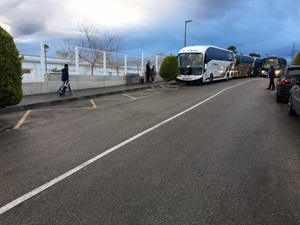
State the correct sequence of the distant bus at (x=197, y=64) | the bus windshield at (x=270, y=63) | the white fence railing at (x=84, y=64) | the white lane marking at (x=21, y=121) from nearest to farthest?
1. the white lane marking at (x=21, y=121)
2. the white fence railing at (x=84, y=64)
3. the distant bus at (x=197, y=64)
4. the bus windshield at (x=270, y=63)

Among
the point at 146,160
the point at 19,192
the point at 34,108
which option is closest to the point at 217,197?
the point at 146,160

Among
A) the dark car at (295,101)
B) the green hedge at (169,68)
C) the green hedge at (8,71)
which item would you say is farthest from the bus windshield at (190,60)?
the green hedge at (8,71)

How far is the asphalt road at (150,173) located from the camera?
134 inches

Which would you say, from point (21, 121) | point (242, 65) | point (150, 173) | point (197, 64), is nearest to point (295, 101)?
point (150, 173)

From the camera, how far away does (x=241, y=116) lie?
9945mm

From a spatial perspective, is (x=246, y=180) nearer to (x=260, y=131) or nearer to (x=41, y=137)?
(x=260, y=131)

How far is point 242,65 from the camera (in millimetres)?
41562

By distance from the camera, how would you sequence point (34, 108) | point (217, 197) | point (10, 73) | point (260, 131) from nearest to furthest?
point (217, 197)
point (260, 131)
point (10, 73)
point (34, 108)

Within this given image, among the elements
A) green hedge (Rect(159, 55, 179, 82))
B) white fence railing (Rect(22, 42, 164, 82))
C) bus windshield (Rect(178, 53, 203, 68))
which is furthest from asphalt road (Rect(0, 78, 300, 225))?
bus windshield (Rect(178, 53, 203, 68))

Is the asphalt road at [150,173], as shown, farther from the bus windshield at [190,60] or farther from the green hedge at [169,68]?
the bus windshield at [190,60]

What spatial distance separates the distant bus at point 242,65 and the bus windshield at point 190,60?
13.6 meters

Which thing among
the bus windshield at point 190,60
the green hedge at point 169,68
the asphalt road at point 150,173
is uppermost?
the bus windshield at point 190,60

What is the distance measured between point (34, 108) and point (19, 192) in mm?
8927

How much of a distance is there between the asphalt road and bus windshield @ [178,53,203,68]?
17782 millimetres
